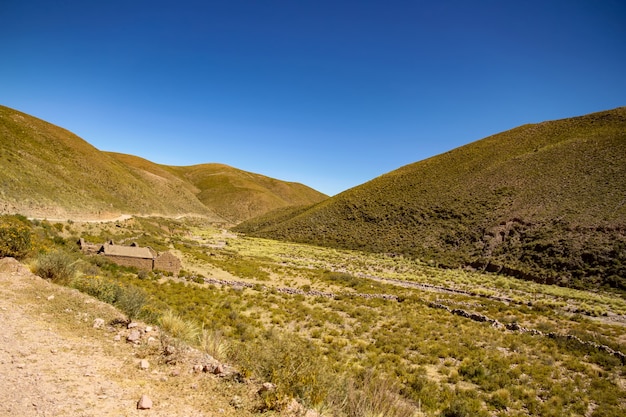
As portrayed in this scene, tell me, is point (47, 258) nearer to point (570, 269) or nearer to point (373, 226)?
point (570, 269)

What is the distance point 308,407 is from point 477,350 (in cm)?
1226

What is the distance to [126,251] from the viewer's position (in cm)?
2427

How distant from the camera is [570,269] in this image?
38.6m

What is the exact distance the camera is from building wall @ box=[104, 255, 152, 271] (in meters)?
23.4

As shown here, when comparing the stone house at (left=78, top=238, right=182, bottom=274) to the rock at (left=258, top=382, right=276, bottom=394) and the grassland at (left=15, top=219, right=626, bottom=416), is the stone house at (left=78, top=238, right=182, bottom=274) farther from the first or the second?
the rock at (left=258, top=382, right=276, bottom=394)

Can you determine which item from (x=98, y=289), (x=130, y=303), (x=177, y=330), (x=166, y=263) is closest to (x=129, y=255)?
(x=166, y=263)

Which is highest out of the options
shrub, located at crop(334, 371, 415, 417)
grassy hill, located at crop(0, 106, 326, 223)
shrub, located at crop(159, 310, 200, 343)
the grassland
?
grassy hill, located at crop(0, 106, 326, 223)

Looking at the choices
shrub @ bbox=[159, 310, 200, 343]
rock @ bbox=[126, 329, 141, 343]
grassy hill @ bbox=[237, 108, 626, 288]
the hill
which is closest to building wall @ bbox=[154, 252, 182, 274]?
shrub @ bbox=[159, 310, 200, 343]

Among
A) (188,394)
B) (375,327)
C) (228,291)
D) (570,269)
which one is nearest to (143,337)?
(188,394)

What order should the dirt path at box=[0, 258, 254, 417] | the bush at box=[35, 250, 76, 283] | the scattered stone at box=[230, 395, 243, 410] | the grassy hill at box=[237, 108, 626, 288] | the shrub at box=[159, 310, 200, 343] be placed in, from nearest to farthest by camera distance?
the dirt path at box=[0, 258, 254, 417] → the scattered stone at box=[230, 395, 243, 410] → the shrub at box=[159, 310, 200, 343] → the bush at box=[35, 250, 76, 283] → the grassy hill at box=[237, 108, 626, 288]

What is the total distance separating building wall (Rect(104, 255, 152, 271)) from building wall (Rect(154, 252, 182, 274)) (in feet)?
1.90

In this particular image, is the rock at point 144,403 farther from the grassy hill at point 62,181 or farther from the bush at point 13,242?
the grassy hill at point 62,181

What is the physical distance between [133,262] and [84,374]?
71.1 feet

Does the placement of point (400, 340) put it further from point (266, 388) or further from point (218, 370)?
point (218, 370)
